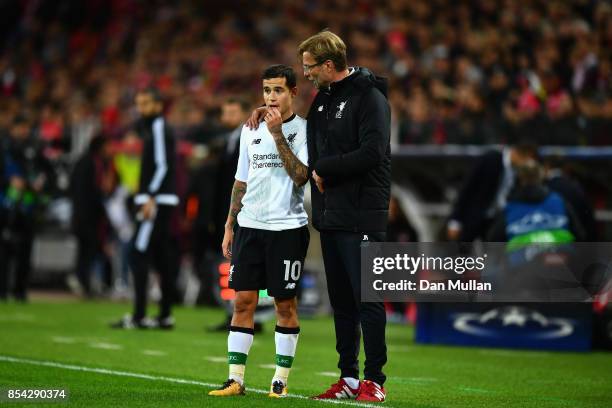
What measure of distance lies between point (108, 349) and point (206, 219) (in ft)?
15.6

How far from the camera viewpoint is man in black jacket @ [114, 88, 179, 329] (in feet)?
43.0

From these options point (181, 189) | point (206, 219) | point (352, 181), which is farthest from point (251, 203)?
point (181, 189)

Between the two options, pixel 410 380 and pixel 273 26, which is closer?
pixel 410 380

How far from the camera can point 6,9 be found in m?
32.1

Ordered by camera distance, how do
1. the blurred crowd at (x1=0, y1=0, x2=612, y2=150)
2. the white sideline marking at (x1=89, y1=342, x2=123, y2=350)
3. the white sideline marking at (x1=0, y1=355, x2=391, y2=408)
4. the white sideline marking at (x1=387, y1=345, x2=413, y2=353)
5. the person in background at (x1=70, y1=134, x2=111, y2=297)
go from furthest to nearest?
the person in background at (x1=70, y1=134, x2=111, y2=297) → the blurred crowd at (x1=0, y1=0, x2=612, y2=150) → the white sideline marking at (x1=387, y1=345, x2=413, y2=353) → the white sideline marking at (x1=89, y1=342, x2=123, y2=350) → the white sideline marking at (x1=0, y1=355, x2=391, y2=408)

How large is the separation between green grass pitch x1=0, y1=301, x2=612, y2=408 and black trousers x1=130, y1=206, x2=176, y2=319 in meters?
0.39

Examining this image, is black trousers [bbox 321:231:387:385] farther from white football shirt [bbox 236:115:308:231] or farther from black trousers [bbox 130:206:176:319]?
black trousers [bbox 130:206:176:319]

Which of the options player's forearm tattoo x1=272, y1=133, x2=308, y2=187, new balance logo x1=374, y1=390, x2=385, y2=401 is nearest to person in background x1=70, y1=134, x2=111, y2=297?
player's forearm tattoo x1=272, y1=133, x2=308, y2=187

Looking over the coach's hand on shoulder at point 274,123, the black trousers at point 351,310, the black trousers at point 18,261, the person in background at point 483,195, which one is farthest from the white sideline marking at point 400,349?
the black trousers at point 18,261

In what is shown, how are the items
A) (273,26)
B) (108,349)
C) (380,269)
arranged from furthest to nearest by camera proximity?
(273,26)
(108,349)
(380,269)

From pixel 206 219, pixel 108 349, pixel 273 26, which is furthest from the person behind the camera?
pixel 273 26

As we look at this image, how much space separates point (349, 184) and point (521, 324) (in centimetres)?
510

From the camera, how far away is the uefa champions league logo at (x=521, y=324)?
1205cm

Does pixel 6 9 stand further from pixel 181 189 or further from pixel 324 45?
pixel 324 45
